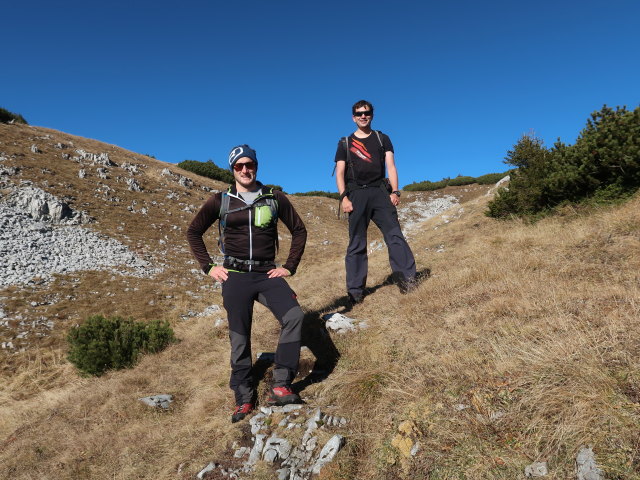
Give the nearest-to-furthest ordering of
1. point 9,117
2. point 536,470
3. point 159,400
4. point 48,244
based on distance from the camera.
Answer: point 536,470 → point 159,400 → point 48,244 → point 9,117

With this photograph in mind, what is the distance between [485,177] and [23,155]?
49.2 m

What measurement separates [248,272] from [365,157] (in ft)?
9.59

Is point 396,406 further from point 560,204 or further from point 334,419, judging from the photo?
point 560,204

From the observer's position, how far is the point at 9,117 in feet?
112

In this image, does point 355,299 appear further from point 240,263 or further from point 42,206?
point 42,206

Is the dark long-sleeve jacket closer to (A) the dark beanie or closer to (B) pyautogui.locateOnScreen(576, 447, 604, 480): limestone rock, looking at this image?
(A) the dark beanie

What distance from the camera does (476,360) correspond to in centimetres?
314

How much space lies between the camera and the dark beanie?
405 cm

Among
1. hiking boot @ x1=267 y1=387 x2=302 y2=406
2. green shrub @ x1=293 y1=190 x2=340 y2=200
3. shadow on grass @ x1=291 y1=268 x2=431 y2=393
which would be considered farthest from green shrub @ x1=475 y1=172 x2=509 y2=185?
hiking boot @ x1=267 y1=387 x2=302 y2=406

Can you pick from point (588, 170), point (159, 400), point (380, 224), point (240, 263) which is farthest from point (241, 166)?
point (588, 170)

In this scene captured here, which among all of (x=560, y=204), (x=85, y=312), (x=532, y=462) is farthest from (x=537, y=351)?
(x=85, y=312)

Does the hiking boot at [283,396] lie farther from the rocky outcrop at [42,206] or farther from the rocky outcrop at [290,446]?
the rocky outcrop at [42,206]

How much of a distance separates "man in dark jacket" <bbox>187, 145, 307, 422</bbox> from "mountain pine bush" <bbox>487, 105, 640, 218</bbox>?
8.59 metres

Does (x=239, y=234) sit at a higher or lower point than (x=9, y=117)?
lower
